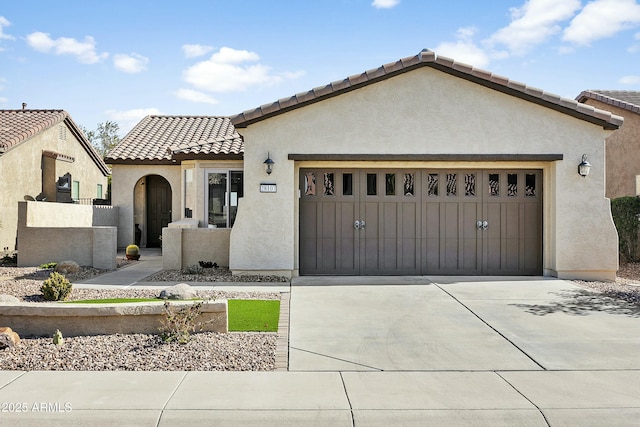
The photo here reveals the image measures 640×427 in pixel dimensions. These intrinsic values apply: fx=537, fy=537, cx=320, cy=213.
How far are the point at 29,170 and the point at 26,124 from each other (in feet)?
6.09

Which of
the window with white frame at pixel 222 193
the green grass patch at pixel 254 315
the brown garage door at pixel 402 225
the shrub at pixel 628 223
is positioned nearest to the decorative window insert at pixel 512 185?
the brown garage door at pixel 402 225

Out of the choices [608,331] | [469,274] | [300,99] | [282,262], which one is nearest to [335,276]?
[282,262]

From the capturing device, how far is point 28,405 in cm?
495

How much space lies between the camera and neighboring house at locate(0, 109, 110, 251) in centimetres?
1805

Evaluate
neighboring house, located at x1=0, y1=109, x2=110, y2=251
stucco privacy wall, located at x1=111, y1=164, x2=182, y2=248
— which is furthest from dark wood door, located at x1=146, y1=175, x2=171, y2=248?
neighboring house, located at x1=0, y1=109, x2=110, y2=251

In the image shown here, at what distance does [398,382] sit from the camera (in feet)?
18.5

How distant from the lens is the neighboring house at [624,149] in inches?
770

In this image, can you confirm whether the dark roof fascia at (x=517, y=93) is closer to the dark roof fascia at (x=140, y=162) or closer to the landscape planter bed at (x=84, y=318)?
the landscape planter bed at (x=84, y=318)

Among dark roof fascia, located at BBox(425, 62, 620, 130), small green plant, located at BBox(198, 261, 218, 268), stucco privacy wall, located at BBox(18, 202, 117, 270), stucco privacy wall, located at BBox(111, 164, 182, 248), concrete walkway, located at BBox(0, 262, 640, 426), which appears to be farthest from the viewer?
stucco privacy wall, located at BBox(111, 164, 182, 248)

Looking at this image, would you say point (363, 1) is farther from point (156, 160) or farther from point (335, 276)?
point (156, 160)

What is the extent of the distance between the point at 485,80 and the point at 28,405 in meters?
10.5

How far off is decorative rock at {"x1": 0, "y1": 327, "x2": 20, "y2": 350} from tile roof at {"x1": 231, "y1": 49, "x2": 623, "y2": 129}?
6482mm

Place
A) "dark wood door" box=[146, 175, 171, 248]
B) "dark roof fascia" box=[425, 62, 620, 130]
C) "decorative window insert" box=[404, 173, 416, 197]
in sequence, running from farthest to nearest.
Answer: "dark wood door" box=[146, 175, 171, 248]
"decorative window insert" box=[404, 173, 416, 197]
"dark roof fascia" box=[425, 62, 620, 130]

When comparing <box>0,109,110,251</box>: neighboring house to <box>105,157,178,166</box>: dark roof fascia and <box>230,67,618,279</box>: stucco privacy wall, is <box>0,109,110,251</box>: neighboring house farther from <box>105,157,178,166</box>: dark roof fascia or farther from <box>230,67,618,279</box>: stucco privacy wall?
<box>230,67,618,279</box>: stucco privacy wall
